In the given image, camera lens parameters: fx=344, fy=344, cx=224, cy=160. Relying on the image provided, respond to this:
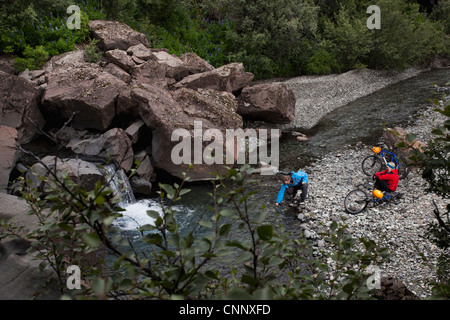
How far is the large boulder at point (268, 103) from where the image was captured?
1853cm

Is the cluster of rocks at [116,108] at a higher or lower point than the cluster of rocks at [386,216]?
higher

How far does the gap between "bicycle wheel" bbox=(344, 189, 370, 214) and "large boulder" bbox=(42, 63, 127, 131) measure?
386 inches

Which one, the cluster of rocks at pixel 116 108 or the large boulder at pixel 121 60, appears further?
the large boulder at pixel 121 60

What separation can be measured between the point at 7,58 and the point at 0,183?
945 centimetres

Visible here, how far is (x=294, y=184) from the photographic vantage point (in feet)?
38.2

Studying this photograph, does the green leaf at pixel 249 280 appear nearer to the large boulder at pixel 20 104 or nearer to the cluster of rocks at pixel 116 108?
the cluster of rocks at pixel 116 108

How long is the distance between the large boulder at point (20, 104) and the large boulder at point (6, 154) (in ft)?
2.32

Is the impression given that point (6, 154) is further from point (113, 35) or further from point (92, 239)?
point (92, 239)

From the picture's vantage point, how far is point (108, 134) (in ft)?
43.5

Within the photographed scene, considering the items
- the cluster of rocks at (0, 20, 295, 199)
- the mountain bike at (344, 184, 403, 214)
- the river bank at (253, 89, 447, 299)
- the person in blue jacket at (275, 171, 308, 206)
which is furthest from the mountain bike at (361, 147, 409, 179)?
the cluster of rocks at (0, 20, 295, 199)

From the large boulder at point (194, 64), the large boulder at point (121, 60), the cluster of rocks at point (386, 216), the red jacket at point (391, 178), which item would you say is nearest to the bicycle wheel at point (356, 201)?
the cluster of rocks at point (386, 216)

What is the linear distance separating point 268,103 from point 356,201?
28.7 feet

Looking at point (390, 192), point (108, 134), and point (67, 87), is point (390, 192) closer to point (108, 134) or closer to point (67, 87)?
point (108, 134)

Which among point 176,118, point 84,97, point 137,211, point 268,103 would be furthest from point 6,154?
point 268,103
